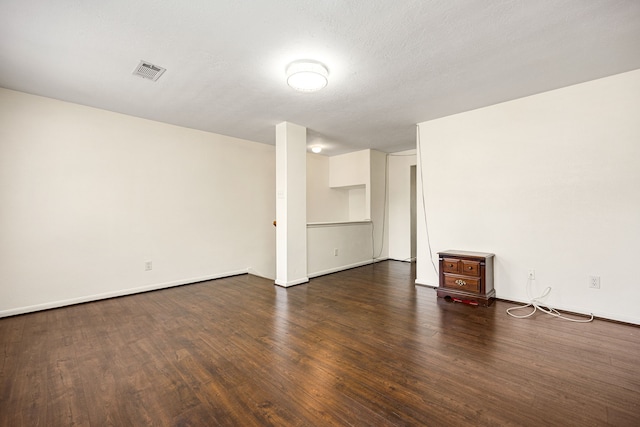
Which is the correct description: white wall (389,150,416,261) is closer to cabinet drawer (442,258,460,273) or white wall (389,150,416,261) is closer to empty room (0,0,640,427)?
empty room (0,0,640,427)

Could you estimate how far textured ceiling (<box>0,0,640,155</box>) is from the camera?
6.04ft

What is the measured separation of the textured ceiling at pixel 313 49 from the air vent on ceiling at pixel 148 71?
6 cm

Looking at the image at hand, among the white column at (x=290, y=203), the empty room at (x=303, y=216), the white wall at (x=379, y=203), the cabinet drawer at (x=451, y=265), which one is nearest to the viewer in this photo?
the empty room at (x=303, y=216)

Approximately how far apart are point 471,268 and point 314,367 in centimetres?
241

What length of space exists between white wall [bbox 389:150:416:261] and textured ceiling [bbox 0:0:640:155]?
8.27 ft

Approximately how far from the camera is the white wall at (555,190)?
271 cm

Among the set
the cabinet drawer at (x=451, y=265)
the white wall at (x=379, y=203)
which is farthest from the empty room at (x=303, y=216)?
the white wall at (x=379, y=203)

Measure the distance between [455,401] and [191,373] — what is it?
1.72 metres

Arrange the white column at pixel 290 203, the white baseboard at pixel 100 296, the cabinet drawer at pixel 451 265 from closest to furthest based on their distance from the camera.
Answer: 1. the white baseboard at pixel 100 296
2. the cabinet drawer at pixel 451 265
3. the white column at pixel 290 203

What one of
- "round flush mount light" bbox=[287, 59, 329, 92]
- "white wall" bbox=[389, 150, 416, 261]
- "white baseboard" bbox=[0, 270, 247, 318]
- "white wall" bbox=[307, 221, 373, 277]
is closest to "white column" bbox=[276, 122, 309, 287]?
"white wall" bbox=[307, 221, 373, 277]

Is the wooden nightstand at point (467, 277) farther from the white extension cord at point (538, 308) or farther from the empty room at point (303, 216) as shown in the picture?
the white extension cord at point (538, 308)

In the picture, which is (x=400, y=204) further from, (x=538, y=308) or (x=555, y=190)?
(x=538, y=308)

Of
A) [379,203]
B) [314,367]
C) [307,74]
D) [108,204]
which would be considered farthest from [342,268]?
[108,204]

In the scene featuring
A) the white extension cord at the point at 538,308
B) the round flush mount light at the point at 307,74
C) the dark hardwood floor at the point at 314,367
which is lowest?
the dark hardwood floor at the point at 314,367
